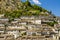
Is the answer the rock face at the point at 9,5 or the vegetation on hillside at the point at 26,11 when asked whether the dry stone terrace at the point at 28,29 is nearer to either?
the vegetation on hillside at the point at 26,11

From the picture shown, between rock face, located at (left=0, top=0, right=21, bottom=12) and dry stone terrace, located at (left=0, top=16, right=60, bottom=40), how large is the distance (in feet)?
18.7

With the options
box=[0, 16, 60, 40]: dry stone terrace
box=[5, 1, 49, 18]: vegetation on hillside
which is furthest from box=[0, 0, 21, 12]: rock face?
box=[0, 16, 60, 40]: dry stone terrace

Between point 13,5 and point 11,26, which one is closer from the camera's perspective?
point 11,26

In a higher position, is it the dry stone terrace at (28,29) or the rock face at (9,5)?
the rock face at (9,5)

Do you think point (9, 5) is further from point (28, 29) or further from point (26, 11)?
point (28, 29)

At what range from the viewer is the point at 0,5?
5303 cm

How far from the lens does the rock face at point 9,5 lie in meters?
52.5

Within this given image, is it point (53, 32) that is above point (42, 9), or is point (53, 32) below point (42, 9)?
below

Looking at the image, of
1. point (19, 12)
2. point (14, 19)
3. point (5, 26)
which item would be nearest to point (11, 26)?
point (5, 26)

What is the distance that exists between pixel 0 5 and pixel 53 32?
14918 millimetres

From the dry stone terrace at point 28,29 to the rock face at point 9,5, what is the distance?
570cm

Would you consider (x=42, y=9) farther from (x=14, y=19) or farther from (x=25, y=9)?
(x=14, y=19)

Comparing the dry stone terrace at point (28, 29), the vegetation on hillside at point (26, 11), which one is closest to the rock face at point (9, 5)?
the vegetation on hillside at point (26, 11)

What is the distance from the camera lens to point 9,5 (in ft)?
177
